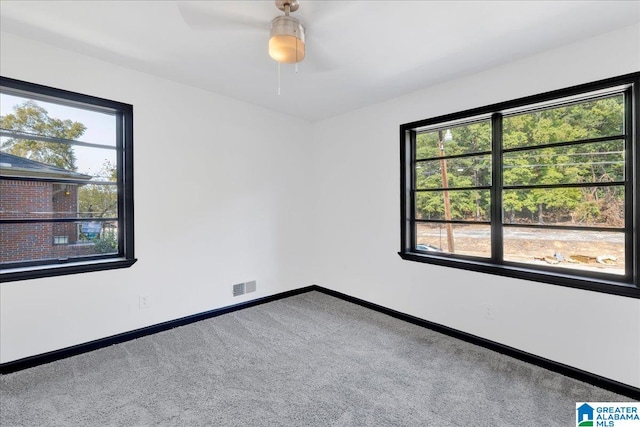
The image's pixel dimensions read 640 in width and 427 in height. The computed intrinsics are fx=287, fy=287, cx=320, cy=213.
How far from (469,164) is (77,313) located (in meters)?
3.87

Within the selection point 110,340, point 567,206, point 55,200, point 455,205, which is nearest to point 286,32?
point 455,205

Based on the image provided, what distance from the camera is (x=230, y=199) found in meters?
3.47

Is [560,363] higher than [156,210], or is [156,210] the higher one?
[156,210]

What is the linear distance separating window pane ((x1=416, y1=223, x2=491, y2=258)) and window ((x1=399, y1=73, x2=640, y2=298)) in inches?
0.4

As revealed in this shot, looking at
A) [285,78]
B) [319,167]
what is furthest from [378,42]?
[319,167]

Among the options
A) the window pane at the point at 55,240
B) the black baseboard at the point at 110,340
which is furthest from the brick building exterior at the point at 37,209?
the black baseboard at the point at 110,340

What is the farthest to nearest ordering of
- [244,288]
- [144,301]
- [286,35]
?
[244,288]
[144,301]
[286,35]

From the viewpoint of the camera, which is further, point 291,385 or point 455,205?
point 455,205

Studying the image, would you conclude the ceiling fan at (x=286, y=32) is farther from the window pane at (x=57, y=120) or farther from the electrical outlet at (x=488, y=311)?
the electrical outlet at (x=488, y=311)

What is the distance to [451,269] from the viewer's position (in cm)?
293

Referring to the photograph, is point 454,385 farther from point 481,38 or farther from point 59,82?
point 59,82

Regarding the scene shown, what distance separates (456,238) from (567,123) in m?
1.34

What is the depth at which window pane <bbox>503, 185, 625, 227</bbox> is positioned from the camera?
218 cm

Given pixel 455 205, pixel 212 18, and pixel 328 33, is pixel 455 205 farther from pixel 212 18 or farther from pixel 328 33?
pixel 212 18
